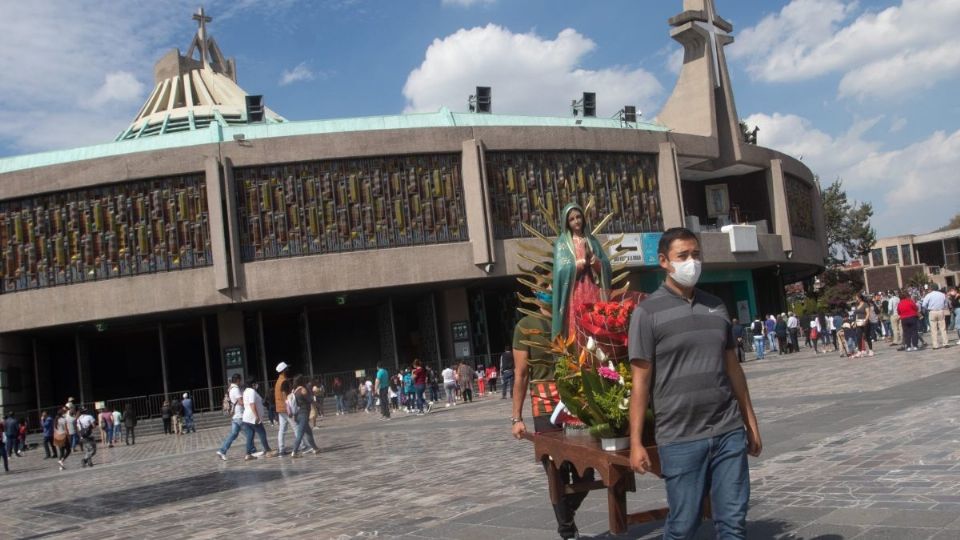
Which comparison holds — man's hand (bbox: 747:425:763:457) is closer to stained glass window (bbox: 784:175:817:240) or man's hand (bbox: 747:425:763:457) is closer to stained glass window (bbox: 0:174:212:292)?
stained glass window (bbox: 0:174:212:292)

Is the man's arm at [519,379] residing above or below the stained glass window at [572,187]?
below

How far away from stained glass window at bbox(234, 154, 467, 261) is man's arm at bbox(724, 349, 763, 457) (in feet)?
97.8

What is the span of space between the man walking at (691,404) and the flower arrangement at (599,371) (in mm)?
488

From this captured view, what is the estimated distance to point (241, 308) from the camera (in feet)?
115

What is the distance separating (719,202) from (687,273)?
4255 centimetres

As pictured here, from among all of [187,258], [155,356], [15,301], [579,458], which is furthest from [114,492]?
[155,356]

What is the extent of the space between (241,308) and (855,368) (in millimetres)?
23733

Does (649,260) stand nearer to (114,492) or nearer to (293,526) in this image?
(114,492)

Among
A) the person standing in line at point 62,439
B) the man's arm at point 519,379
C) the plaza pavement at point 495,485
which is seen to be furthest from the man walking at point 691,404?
the person standing in line at point 62,439

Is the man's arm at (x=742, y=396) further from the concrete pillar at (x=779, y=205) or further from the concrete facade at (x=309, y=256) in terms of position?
the concrete pillar at (x=779, y=205)

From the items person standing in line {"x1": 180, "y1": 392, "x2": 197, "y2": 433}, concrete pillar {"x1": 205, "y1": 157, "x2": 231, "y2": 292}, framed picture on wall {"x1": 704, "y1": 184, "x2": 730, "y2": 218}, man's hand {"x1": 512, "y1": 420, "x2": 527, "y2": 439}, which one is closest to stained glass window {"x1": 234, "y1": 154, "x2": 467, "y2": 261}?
concrete pillar {"x1": 205, "y1": 157, "x2": 231, "y2": 292}

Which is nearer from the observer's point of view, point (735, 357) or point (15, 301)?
point (735, 357)

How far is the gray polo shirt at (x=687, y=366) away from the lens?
13.2 ft

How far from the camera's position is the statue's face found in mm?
6289
